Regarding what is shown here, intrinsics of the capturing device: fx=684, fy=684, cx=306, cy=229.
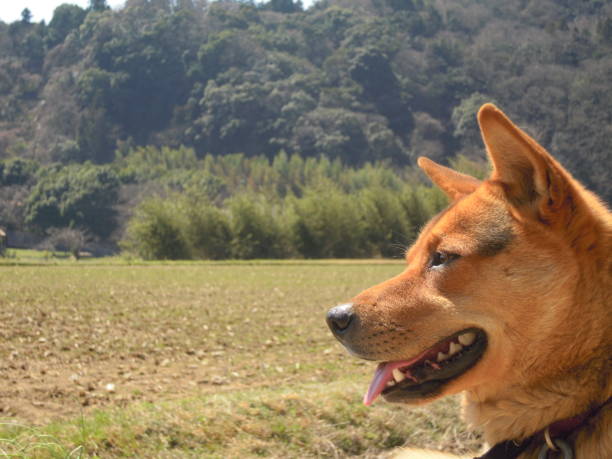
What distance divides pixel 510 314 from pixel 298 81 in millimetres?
106626

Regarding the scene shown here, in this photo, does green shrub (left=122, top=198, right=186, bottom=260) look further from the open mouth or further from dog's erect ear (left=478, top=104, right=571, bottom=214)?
dog's erect ear (left=478, top=104, right=571, bottom=214)

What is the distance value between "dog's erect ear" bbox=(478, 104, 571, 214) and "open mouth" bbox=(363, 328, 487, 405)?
51 centimetres

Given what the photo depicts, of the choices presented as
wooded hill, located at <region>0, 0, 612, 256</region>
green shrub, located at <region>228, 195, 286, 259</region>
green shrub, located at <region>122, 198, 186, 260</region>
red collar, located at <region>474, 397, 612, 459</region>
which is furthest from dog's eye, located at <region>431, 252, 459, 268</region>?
wooded hill, located at <region>0, 0, 612, 256</region>

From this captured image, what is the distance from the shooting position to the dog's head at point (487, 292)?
7.51 feet

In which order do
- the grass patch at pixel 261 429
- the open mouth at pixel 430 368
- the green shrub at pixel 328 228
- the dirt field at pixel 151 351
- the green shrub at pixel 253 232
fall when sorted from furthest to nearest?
the green shrub at pixel 328 228 → the green shrub at pixel 253 232 → the dirt field at pixel 151 351 → the grass patch at pixel 261 429 → the open mouth at pixel 430 368

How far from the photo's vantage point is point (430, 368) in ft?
8.20

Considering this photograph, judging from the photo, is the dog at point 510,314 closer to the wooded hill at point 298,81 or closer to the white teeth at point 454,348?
the white teeth at point 454,348

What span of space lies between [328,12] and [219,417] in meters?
138

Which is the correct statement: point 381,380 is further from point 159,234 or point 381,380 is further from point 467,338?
point 159,234

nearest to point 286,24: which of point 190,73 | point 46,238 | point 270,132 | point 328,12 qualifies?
point 328,12

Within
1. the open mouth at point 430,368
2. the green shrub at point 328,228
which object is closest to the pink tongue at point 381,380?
the open mouth at point 430,368

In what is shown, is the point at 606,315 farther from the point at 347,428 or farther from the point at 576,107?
the point at 576,107

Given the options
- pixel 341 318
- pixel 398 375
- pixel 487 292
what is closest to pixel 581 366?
pixel 487 292

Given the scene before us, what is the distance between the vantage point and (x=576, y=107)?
80.7 meters
